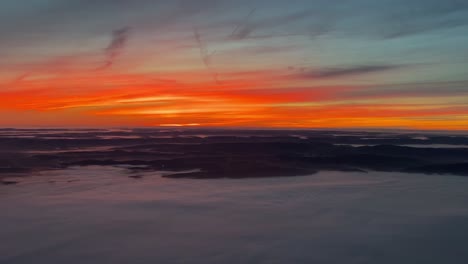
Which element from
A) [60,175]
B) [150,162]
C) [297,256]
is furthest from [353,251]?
[150,162]

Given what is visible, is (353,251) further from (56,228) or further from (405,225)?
(56,228)

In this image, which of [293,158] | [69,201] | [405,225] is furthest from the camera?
[293,158]

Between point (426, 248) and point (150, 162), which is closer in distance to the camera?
point (426, 248)

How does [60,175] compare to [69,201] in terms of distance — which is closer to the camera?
[69,201]

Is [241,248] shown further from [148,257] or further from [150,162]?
[150,162]

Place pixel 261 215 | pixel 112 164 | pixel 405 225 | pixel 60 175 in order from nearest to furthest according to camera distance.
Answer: pixel 405 225 < pixel 261 215 < pixel 60 175 < pixel 112 164

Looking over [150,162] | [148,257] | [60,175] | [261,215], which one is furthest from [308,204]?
[150,162]
